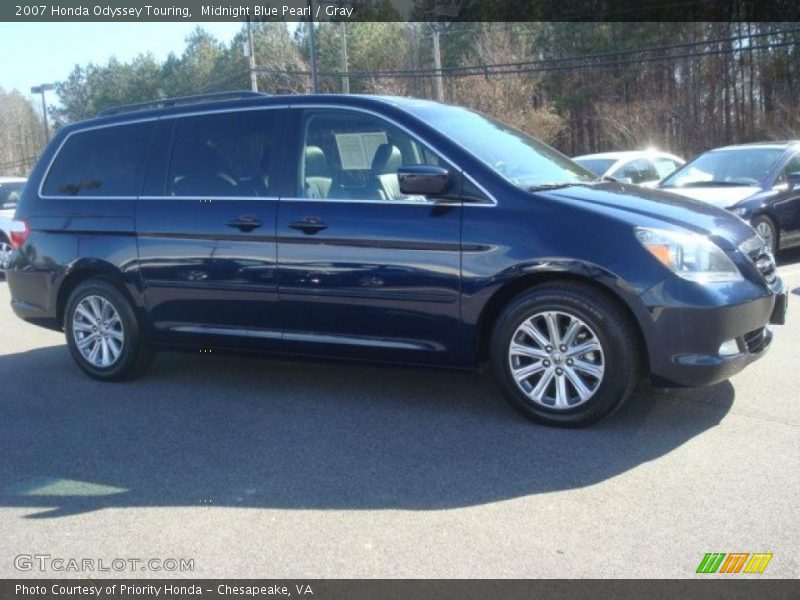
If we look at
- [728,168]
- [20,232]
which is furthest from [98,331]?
[728,168]

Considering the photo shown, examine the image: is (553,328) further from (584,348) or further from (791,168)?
(791,168)

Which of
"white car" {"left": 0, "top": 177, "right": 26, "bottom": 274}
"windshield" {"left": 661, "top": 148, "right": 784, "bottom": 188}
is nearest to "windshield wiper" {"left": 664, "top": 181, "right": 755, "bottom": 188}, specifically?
"windshield" {"left": 661, "top": 148, "right": 784, "bottom": 188}

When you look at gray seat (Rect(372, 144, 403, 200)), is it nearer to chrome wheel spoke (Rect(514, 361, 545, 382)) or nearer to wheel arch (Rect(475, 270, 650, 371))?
wheel arch (Rect(475, 270, 650, 371))

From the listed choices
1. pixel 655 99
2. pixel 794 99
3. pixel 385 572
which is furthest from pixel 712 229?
pixel 655 99

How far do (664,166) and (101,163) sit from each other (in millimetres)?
11331

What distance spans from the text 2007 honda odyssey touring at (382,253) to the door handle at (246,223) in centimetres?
1

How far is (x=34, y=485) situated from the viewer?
462cm

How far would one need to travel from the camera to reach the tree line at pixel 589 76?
3572 centimetres

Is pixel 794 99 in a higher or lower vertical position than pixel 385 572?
higher

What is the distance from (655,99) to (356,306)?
117 ft

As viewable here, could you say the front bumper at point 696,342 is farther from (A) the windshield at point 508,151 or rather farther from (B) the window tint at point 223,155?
(B) the window tint at point 223,155

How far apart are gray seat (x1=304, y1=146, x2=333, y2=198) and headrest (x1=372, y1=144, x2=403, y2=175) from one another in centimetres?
31

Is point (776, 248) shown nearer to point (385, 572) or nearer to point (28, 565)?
point (385, 572)

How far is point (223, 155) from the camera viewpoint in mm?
6082
